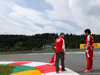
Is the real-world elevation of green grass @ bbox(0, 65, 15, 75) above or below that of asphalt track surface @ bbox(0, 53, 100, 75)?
above

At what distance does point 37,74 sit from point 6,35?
67.7 meters

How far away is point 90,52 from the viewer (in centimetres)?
381

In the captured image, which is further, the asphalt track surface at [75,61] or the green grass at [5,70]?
the asphalt track surface at [75,61]

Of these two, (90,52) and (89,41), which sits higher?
(89,41)

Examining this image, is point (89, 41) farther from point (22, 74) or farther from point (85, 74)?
point (22, 74)

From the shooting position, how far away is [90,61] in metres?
3.82

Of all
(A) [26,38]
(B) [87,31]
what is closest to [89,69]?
(B) [87,31]

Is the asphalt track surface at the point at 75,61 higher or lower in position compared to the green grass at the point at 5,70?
lower

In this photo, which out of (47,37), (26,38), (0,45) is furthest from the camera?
(47,37)

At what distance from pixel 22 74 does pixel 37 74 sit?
1.70ft

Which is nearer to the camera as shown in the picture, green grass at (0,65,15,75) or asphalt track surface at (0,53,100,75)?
green grass at (0,65,15,75)

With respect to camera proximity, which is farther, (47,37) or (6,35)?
(47,37)

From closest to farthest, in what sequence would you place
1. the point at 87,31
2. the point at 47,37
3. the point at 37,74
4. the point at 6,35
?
the point at 37,74 < the point at 87,31 < the point at 6,35 < the point at 47,37

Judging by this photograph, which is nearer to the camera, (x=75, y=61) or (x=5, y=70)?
(x=5, y=70)
